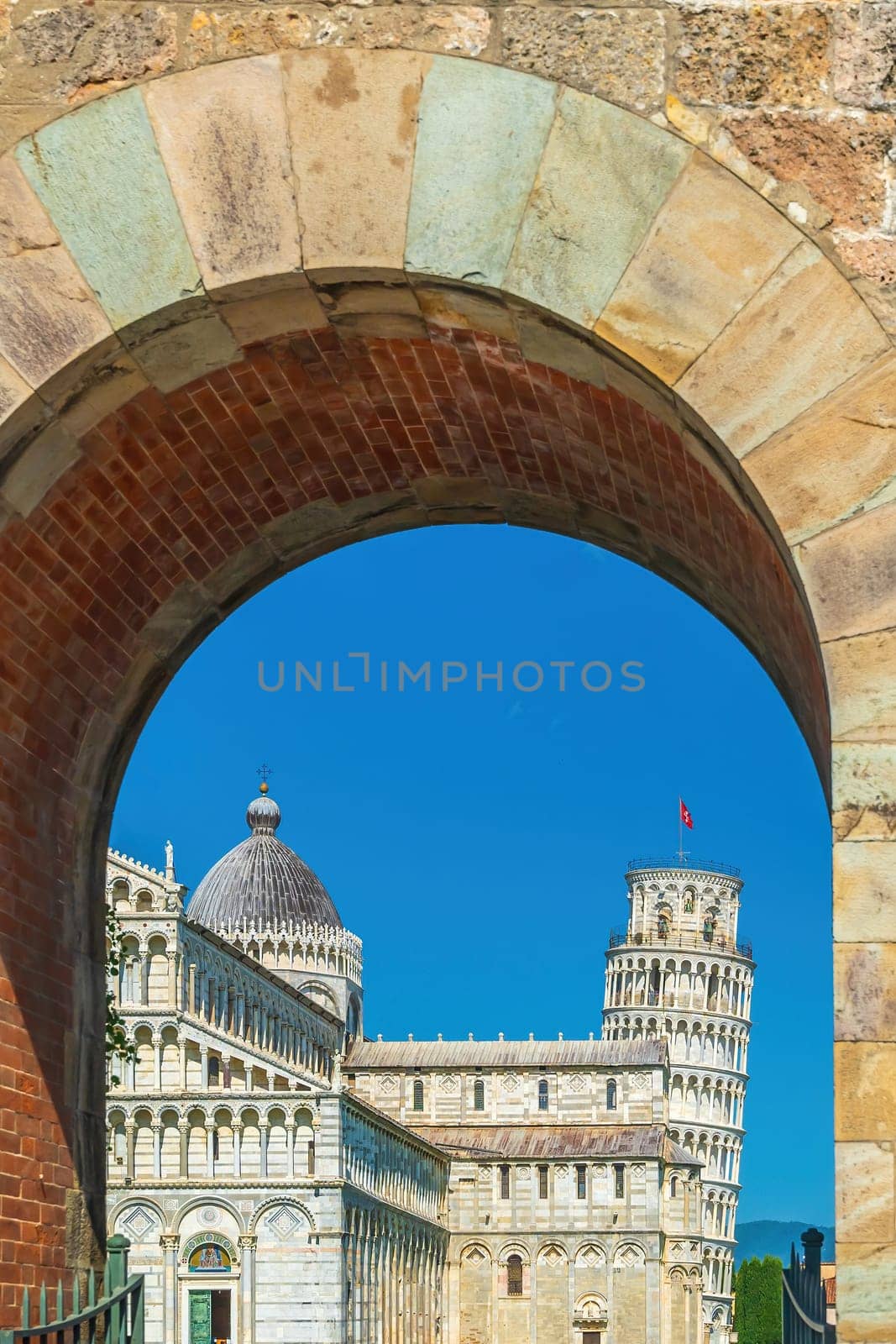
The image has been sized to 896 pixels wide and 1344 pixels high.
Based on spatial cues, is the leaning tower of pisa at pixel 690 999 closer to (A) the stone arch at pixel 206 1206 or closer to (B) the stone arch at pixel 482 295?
(A) the stone arch at pixel 206 1206

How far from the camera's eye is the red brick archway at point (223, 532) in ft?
22.4

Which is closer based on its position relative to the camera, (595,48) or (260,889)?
(595,48)

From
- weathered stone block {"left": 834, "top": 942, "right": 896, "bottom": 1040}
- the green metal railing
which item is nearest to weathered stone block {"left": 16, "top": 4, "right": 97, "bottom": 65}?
weathered stone block {"left": 834, "top": 942, "right": 896, "bottom": 1040}

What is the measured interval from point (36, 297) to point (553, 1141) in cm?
10722

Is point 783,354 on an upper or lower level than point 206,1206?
upper

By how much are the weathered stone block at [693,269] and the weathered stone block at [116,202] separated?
131 cm

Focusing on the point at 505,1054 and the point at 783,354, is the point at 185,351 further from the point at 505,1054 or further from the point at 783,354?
the point at 505,1054

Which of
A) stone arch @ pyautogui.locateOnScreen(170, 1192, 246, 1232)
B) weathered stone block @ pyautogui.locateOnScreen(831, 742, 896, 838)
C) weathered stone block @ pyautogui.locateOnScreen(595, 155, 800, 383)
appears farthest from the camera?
stone arch @ pyautogui.locateOnScreen(170, 1192, 246, 1232)

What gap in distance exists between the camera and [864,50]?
569 centimetres

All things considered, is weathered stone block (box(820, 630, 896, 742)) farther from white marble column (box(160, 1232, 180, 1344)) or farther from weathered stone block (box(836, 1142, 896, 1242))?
white marble column (box(160, 1232, 180, 1344))

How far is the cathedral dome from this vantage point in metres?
119

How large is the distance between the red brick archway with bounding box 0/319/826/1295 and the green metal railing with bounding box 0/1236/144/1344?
0.62 ft

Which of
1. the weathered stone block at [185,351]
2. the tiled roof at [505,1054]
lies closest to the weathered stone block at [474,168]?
the weathered stone block at [185,351]

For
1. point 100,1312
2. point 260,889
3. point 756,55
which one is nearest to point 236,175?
point 756,55
